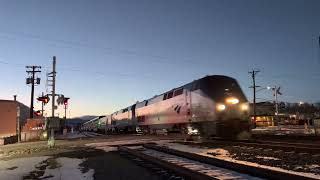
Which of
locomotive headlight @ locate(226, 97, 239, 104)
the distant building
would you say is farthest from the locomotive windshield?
the distant building

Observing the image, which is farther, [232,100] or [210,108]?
[232,100]

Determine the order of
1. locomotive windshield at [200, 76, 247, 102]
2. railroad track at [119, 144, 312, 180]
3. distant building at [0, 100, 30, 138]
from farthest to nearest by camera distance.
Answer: distant building at [0, 100, 30, 138]
locomotive windshield at [200, 76, 247, 102]
railroad track at [119, 144, 312, 180]

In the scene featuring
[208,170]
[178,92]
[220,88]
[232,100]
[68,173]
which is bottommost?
[68,173]

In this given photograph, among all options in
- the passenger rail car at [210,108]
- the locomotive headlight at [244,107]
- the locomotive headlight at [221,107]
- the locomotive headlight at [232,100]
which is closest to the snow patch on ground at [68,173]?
the passenger rail car at [210,108]

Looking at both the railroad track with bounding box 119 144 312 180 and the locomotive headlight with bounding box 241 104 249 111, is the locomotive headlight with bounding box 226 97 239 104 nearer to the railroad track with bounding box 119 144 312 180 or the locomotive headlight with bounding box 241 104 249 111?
the locomotive headlight with bounding box 241 104 249 111

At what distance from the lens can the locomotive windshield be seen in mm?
24516

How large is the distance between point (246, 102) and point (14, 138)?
36485 mm

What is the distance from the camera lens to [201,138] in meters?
25.8

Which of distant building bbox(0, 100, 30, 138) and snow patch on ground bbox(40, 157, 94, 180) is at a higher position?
distant building bbox(0, 100, 30, 138)

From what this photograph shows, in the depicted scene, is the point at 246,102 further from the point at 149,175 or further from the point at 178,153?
the point at 149,175

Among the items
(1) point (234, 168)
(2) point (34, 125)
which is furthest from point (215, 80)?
(2) point (34, 125)

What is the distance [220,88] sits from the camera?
81.7 ft

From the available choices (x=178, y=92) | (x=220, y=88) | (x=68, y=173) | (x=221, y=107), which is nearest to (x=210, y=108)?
(x=221, y=107)

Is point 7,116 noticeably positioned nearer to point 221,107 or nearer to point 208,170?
point 221,107
